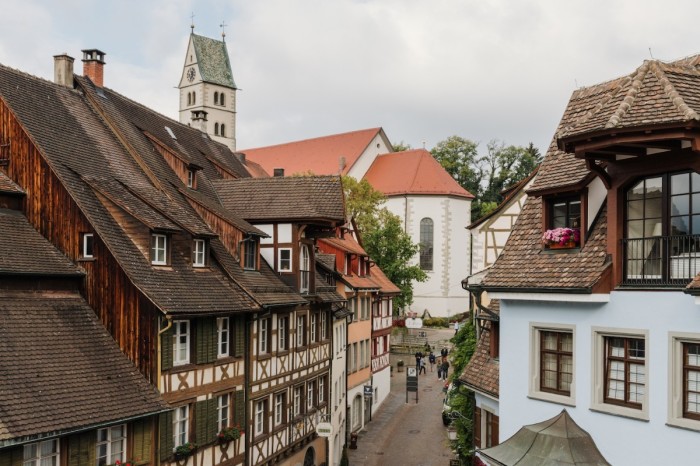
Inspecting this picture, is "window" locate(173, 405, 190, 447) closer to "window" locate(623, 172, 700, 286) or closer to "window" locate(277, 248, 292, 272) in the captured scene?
"window" locate(277, 248, 292, 272)

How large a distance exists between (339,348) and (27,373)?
1810cm

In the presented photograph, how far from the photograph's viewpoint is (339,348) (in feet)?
102

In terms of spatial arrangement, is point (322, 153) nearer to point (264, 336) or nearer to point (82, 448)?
point (264, 336)

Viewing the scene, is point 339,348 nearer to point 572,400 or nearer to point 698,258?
point 572,400

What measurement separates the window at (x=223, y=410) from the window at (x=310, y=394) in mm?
5971

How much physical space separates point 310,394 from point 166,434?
9.59 metres

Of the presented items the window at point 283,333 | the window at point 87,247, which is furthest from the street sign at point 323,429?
the window at point 87,247

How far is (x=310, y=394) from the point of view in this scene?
25750mm

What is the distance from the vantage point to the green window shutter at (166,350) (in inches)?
647

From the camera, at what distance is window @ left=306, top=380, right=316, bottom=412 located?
993 inches

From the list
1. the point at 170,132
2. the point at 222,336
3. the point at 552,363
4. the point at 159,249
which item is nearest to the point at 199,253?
the point at 159,249

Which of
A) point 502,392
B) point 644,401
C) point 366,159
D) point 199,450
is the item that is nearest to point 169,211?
point 199,450

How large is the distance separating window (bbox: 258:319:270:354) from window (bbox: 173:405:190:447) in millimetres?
3798

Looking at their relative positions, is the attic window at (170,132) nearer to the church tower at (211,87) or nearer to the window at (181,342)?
the window at (181,342)
